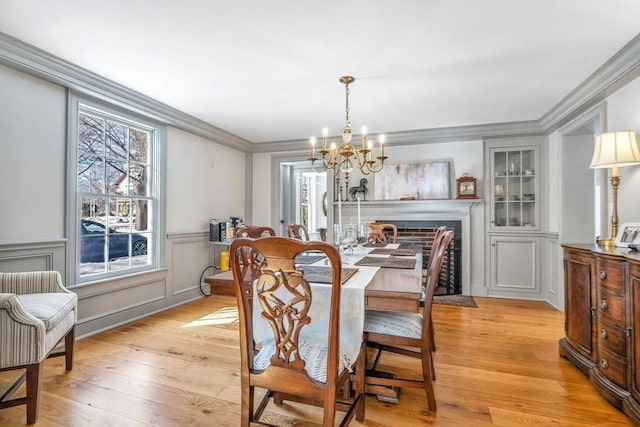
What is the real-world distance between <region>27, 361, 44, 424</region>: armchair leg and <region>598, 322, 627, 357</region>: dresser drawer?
321cm

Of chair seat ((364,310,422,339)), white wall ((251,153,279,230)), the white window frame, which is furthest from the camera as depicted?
white wall ((251,153,279,230))

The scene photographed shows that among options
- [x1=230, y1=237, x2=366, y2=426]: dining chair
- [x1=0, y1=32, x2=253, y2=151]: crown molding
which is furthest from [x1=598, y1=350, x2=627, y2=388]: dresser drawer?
[x1=0, y1=32, x2=253, y2=151]: crown molding

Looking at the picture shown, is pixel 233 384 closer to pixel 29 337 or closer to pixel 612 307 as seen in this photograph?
pixel 29 337

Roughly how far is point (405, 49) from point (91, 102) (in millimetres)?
2754

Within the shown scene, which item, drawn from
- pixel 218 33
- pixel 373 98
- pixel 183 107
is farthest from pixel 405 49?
pixel 183 107

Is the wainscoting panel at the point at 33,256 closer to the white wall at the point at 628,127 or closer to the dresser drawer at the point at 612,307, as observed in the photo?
the dresser drawer at the point at 612,307

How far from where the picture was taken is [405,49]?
233 centimetres

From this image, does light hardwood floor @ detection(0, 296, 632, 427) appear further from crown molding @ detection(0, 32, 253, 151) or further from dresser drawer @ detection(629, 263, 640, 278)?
crown molding @ detection(0, 32, 253, 151)

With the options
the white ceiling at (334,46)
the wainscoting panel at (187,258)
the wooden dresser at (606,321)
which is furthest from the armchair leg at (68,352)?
the wooden dresser at (606,321)

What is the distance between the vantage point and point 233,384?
212 cm

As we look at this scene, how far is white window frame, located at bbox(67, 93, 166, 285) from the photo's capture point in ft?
9.17

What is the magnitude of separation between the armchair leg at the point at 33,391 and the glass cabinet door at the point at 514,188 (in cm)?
477

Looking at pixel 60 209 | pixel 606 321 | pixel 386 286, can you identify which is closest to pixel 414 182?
pixel 606 321

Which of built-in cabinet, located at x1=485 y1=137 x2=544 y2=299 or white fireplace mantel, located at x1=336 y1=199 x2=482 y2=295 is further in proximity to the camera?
white fireplace mantel, located at x1=336 y1=199 x2=482 y2=295
